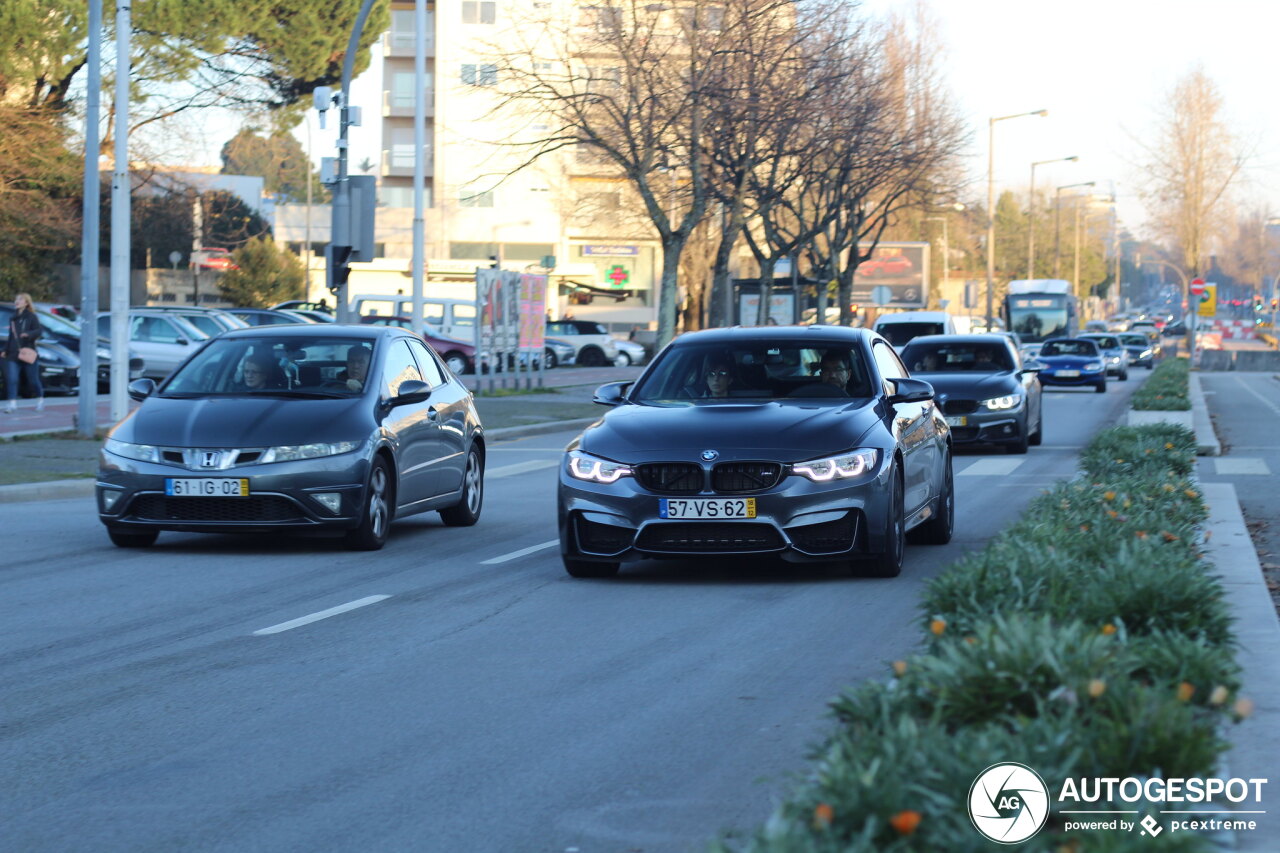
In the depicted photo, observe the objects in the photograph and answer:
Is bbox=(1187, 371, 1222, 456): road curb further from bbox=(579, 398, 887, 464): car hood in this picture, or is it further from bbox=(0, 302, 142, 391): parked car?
bbox=(0, 302, 142, 391): parked car

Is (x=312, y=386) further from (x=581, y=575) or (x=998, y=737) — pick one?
(x=998, y=737)

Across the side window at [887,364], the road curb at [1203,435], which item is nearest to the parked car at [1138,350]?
the road curb at [1203,435]

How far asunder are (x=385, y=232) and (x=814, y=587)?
250 feet

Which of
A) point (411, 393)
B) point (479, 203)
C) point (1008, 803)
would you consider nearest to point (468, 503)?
point (411, 393)

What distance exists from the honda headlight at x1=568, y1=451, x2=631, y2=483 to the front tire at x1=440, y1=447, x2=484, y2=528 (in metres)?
3.41

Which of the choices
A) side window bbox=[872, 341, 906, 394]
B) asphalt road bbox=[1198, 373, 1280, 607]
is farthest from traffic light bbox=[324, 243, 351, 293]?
side window bbox=[872, 341, 906, 394]

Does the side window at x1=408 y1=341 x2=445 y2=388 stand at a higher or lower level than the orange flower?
higher

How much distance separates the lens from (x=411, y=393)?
12180 millimetres

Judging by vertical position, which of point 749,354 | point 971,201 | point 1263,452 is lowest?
point 1263,452

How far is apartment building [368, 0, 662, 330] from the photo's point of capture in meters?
82.4

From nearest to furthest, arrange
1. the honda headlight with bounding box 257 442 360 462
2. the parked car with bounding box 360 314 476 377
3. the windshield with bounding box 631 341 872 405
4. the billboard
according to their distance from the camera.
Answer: the windshield with bounding box 631 341 872 405
the honda headlight with bounding box 257 442 360 462
the parked car with bounding box 360 314 476 377
the billboard

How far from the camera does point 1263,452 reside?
70.4 ft

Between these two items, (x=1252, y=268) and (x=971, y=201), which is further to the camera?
(x=1252, y=268)

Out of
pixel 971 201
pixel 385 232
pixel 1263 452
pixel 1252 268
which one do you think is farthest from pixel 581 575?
pixel 1252 268
